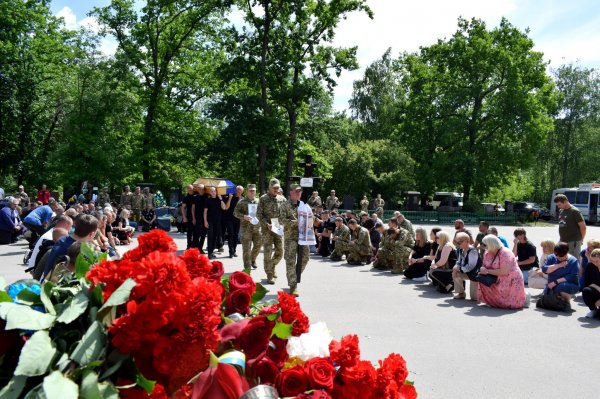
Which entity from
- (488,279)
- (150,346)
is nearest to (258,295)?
(150,346)

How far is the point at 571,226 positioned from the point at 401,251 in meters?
4.08

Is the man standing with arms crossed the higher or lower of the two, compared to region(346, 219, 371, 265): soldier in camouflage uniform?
higher

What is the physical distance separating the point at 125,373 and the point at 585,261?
35.4 feet

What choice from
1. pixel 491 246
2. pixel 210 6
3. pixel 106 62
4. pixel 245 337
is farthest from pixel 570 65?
pixel 245 337

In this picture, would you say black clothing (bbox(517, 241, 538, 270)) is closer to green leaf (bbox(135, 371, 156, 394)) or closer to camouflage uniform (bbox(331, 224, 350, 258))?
camouflage uniform (bbox(331, 224, 350, 258))

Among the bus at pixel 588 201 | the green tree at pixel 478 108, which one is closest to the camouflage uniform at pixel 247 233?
the green tree at pixel 478 108

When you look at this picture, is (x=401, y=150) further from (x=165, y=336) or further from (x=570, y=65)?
(x=165, y=336)

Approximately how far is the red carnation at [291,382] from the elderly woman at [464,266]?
9.16 meters

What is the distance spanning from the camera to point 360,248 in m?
15.6

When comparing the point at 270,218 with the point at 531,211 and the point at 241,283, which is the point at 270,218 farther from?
the point at 531,211

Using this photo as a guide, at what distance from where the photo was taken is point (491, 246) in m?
9.78

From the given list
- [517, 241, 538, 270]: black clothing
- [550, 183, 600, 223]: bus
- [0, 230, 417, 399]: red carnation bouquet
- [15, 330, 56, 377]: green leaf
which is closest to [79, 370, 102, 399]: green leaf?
[0, 230, 417, 399]: red carnation bouquet

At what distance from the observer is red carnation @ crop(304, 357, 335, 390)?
1.79m

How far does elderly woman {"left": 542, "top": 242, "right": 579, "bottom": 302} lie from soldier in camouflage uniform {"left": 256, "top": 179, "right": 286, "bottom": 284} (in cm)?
501
